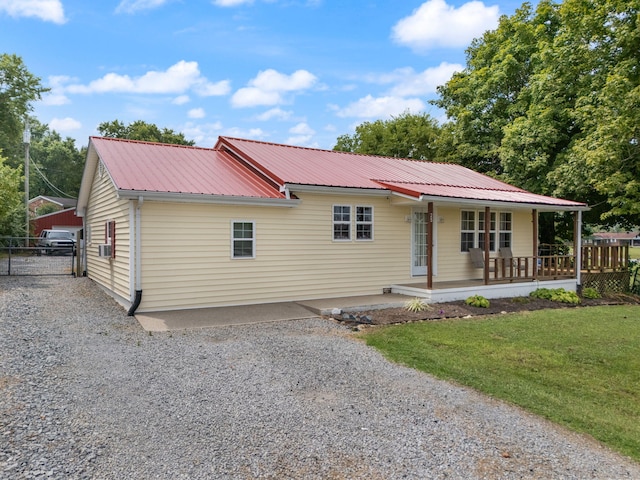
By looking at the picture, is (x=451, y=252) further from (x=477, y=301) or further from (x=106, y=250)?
(x=106, y=250)

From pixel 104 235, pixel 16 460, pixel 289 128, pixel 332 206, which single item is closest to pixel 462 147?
pixel 332 206

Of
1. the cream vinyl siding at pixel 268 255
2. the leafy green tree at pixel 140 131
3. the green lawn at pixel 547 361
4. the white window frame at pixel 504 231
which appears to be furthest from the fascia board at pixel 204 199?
the leafy green tree at pixel 140 131

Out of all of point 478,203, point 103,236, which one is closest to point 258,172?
point 103,236

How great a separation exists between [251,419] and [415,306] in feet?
21.0

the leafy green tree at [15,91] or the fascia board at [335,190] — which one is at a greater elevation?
the leafy green tree at [15,91]

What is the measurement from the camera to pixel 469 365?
239 inches

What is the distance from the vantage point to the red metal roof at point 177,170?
926 centimetres

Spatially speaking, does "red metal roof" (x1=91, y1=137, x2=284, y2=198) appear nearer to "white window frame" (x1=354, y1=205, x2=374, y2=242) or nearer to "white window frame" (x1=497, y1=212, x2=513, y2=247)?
"white window frame" (x1=354, y1=205, x2=374, y2=242)

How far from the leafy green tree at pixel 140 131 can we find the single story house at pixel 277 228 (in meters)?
28.7

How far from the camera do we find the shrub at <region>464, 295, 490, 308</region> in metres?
10.6

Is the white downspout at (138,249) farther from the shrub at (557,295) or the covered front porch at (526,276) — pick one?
the shrub at (557,295)

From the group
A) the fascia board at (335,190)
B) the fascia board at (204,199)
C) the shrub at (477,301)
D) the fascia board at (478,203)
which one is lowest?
the shrub at (477,301)

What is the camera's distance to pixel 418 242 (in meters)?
12.5

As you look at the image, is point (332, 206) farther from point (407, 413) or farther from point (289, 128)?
point (289, 128)
